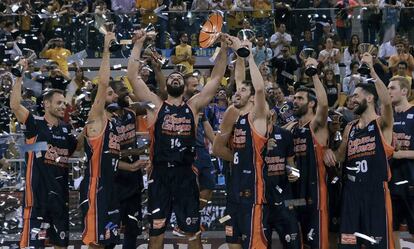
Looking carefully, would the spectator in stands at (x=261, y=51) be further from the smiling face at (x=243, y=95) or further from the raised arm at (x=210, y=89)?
the smiling face at (x=243, y=95)

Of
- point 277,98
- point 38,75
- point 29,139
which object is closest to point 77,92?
point 38,75

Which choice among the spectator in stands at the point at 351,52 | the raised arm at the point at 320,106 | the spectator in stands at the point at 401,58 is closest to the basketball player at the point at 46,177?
the raised arm at the point at 320,106

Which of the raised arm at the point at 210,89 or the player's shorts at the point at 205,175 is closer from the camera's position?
the raised arm at the point at 210,89

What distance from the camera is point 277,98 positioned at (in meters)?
15.4

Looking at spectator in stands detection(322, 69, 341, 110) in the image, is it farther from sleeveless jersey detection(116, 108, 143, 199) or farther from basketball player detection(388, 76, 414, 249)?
sleeveless jersey detection(116, 108, 143, 199)

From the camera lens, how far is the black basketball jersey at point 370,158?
11773 millimetres

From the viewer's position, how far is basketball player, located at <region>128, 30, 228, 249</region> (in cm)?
1235

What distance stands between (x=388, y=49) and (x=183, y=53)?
4.02m

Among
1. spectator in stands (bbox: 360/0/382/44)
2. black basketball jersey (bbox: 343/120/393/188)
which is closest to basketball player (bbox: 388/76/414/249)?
black basketball jersey (bbox: 343/120/393/188)

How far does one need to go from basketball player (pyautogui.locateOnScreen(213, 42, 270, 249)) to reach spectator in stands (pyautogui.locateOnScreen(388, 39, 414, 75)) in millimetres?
7203

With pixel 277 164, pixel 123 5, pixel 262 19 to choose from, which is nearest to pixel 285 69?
pixel 262 19

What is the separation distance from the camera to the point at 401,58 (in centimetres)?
1927

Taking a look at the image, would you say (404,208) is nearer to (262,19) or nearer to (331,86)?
(331,86)

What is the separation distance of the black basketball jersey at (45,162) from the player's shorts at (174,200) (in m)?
1.09
